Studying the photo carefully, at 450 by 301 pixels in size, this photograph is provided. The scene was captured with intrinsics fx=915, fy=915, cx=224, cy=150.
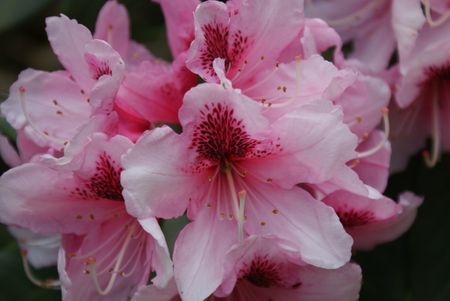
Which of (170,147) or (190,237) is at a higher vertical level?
(170,147)

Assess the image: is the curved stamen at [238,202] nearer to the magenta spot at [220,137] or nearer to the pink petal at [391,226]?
the magenta spot at [220,137]

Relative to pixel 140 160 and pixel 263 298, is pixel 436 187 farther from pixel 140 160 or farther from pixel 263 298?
pixel 140 160

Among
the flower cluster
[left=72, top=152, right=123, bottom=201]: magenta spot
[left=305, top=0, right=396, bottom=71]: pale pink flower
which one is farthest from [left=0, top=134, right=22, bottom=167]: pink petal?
[left=305, top=0, right=396, bottom=71]: pale pink flower

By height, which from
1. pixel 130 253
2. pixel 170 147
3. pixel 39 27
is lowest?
pixel 39 27

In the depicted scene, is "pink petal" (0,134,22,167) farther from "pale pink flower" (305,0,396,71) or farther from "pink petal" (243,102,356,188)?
"pale pink flower" (305,0,396,71)

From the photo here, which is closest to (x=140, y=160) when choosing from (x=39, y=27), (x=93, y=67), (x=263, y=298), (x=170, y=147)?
(x=170, y=147)

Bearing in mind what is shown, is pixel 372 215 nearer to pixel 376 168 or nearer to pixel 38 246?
pixel 376 168
